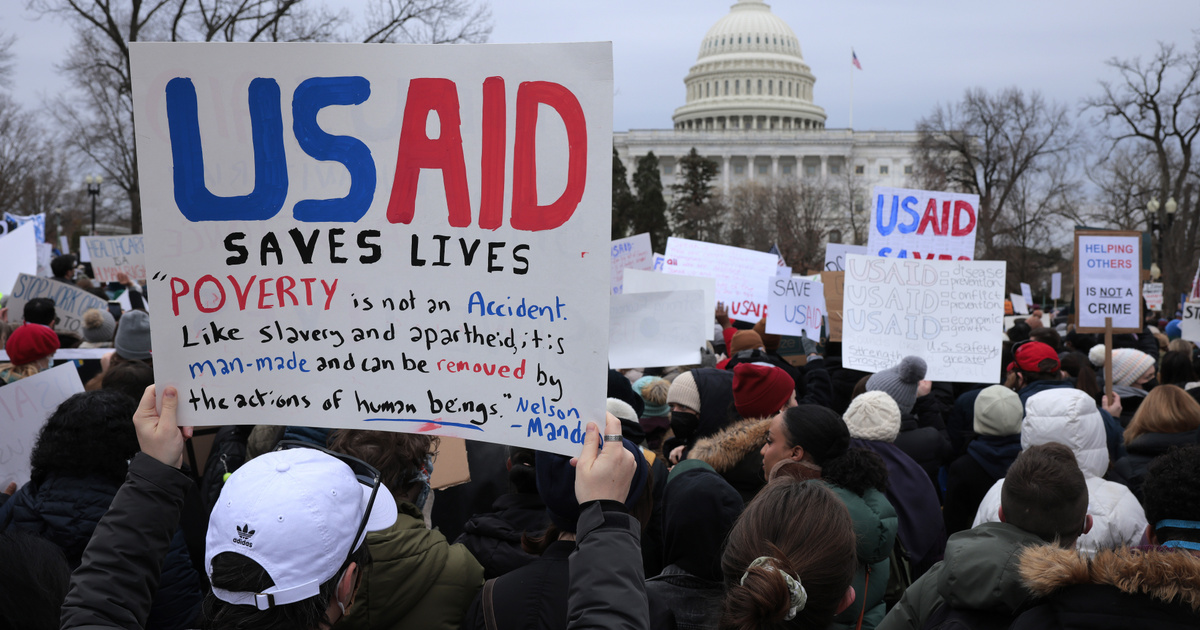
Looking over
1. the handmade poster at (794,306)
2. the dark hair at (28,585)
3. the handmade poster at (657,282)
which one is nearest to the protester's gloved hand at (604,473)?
the dark hair at (28,585)

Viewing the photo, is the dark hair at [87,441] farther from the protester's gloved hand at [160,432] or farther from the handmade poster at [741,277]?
the handmade poster at [741,277]

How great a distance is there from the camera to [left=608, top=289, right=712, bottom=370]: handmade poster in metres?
6.59

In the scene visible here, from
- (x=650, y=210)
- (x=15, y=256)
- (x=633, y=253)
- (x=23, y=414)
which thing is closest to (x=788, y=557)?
(x=23, y=414)

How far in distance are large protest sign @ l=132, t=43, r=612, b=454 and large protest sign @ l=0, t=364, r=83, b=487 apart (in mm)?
1726

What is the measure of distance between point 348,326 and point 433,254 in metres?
0.27

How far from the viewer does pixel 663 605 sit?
7.06 feet

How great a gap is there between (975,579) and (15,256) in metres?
9.22

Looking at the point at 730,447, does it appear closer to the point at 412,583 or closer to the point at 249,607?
the point at 412,583

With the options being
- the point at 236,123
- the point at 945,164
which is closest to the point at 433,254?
the point at 236,123

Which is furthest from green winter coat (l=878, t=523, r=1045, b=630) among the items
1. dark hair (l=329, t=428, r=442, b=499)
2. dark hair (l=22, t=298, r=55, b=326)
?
dark hair (l=22, t=298, r=55, b=326)

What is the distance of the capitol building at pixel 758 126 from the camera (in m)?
96.2

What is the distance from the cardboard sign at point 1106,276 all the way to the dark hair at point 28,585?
267 inches

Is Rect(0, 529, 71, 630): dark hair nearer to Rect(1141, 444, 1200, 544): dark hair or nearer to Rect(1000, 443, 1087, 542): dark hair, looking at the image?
Rect(1000, 443, 1087, 542): dark hair

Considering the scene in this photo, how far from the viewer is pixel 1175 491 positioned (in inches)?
90.1
